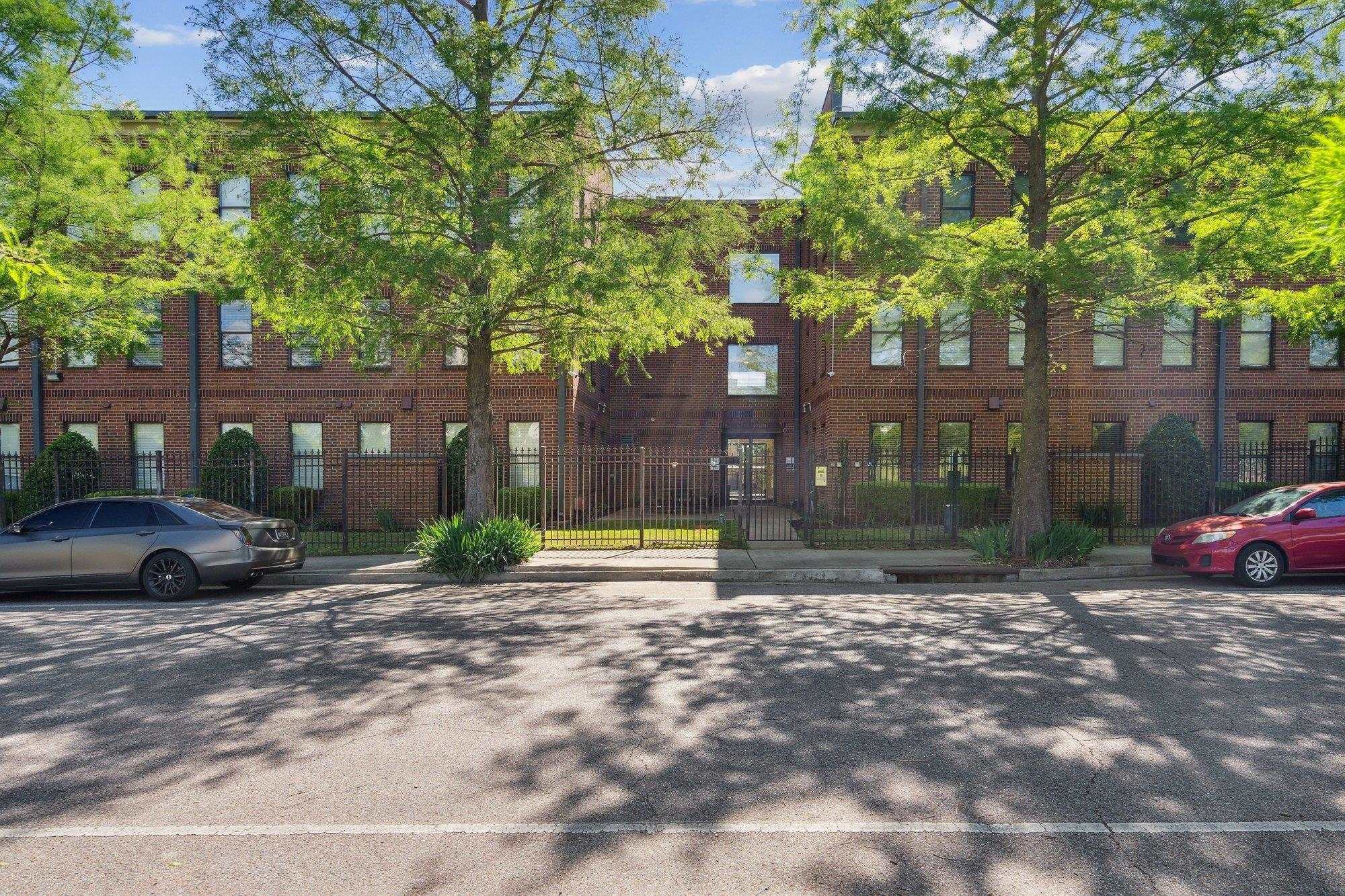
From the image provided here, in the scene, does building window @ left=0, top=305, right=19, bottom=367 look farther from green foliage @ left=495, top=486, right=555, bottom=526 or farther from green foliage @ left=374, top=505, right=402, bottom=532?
green foliage @ left=495, top=486, right=555, bottom=526

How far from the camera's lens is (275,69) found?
1074cm

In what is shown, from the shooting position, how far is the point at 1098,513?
706 inches

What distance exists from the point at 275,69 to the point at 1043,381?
12.4 m

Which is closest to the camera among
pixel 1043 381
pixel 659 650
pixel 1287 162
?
pixel 659 650

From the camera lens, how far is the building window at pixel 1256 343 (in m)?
20.5

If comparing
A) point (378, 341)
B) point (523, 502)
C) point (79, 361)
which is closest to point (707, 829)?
point (378, 341)

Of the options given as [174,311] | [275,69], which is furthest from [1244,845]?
[174,311]

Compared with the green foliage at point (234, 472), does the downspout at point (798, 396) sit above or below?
above

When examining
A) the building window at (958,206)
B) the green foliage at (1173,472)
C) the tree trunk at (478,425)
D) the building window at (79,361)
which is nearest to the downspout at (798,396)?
the building window at (958,206)

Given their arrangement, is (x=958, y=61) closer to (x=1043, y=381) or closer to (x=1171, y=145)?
(x=1171, y=145)

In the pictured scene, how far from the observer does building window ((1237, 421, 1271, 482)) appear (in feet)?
59.8

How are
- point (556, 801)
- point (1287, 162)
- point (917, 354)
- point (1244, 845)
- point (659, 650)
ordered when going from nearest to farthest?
1. point (1244, 845)
2. point (556, 801)
3. point (659, 650)
4. point (1287, 162)
5. point (917, 354)

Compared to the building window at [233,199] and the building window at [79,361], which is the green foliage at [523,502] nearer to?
the building window at [79,361]

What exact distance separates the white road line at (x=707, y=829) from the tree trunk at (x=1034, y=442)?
9402mm
